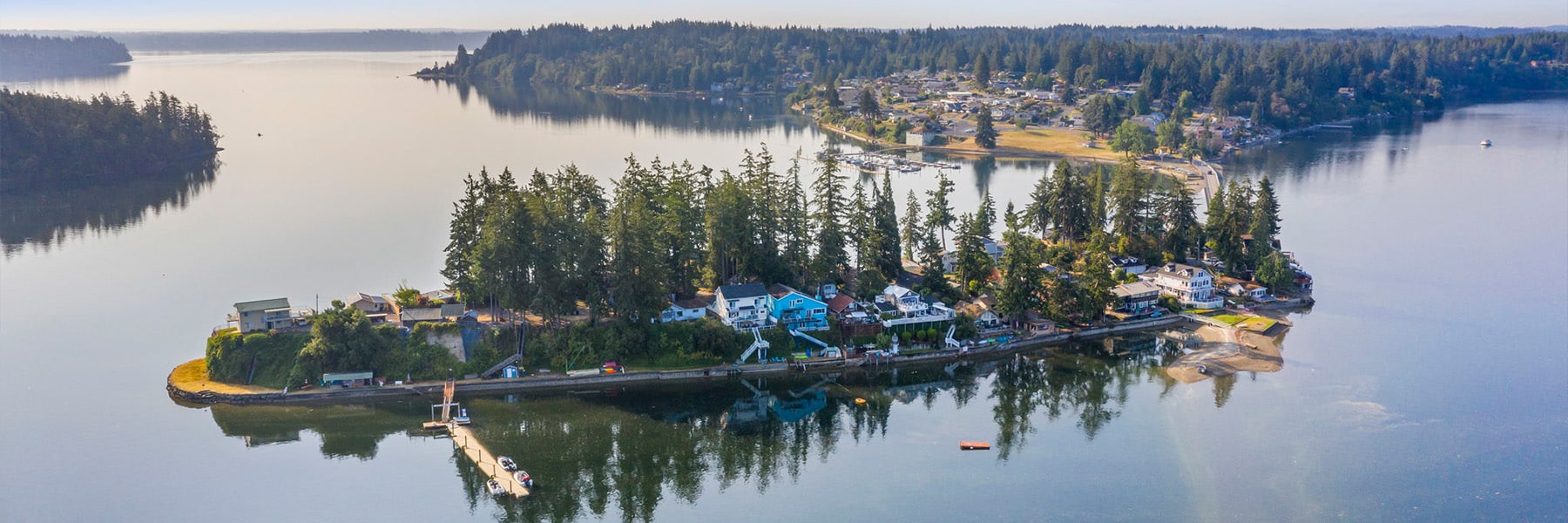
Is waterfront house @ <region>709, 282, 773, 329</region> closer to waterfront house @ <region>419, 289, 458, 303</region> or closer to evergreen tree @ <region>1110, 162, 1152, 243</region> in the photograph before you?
waterfront house @ <region>419, 289, 458, 303</region>

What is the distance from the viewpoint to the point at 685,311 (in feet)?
100

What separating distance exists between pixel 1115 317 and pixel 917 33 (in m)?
119

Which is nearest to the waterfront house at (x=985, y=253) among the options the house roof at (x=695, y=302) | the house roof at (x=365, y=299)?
the house roof at (x=695, y=302)

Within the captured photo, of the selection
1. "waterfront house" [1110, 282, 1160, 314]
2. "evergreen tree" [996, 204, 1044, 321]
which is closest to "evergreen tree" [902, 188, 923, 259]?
"evergreen tree" [996, 204, 1044, 321]

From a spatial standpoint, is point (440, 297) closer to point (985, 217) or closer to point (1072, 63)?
point (985, 217)

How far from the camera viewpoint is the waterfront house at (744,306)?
30.2m

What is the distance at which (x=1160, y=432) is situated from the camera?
25.8 metres

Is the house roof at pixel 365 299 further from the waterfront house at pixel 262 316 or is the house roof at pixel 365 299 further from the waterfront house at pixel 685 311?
the waterfront house at pixel 685 311

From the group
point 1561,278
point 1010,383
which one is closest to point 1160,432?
point 1010,383

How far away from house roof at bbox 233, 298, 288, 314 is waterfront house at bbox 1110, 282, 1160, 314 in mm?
23719

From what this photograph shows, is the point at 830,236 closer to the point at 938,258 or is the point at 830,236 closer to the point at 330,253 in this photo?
the point at 938,258

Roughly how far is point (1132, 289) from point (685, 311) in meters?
14.3

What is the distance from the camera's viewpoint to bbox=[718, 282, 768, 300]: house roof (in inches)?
1191

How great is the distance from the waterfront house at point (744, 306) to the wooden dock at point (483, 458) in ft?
26.4
